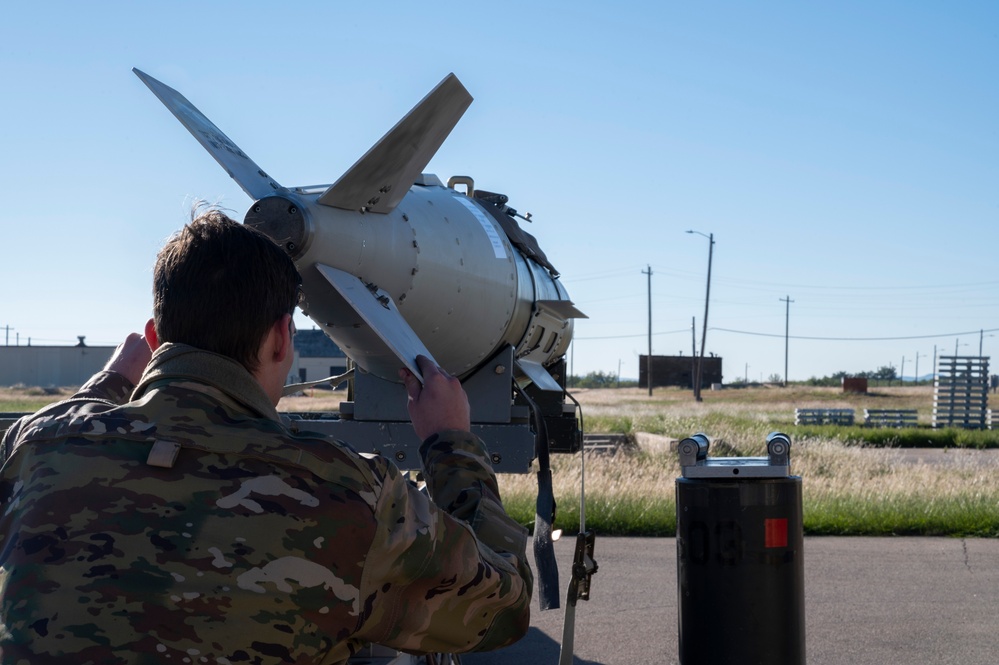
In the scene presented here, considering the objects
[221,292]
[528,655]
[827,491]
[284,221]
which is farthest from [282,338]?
[827,491]

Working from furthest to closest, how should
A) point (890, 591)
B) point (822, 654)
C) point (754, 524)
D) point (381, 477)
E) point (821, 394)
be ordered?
point (821, 394)
point (890, 591)
point (822, 654)
point (754, 524)
point (381, 477)

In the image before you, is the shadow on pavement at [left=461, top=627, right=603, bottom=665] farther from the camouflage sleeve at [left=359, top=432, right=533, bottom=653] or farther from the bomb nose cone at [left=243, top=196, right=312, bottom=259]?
the camouflage sleeve at [left=359, top=432, right=533, bottom=653]

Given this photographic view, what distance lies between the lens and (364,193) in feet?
14.0

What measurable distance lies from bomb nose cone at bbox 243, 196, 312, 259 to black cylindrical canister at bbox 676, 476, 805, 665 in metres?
1.85

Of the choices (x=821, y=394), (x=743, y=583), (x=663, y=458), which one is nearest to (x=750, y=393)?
(x=821, y=394)

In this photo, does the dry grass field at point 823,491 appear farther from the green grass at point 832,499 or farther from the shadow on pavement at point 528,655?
the shadow on pavement at point 528,655

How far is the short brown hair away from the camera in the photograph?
1.87m

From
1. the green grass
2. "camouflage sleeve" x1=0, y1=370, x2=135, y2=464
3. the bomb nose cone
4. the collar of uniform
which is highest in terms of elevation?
the bomb nose cone

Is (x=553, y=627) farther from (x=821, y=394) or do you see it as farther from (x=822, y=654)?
(x=821, y=394)

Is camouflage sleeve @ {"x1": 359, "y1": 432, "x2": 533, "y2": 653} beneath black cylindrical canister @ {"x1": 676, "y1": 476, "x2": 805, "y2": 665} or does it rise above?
above

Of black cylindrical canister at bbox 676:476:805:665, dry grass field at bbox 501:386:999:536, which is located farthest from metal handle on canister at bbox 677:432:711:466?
dry grass field at bbox 501:386:999:536

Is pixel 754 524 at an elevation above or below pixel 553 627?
above

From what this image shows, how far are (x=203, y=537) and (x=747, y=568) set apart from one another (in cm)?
282

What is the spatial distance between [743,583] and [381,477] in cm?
259
